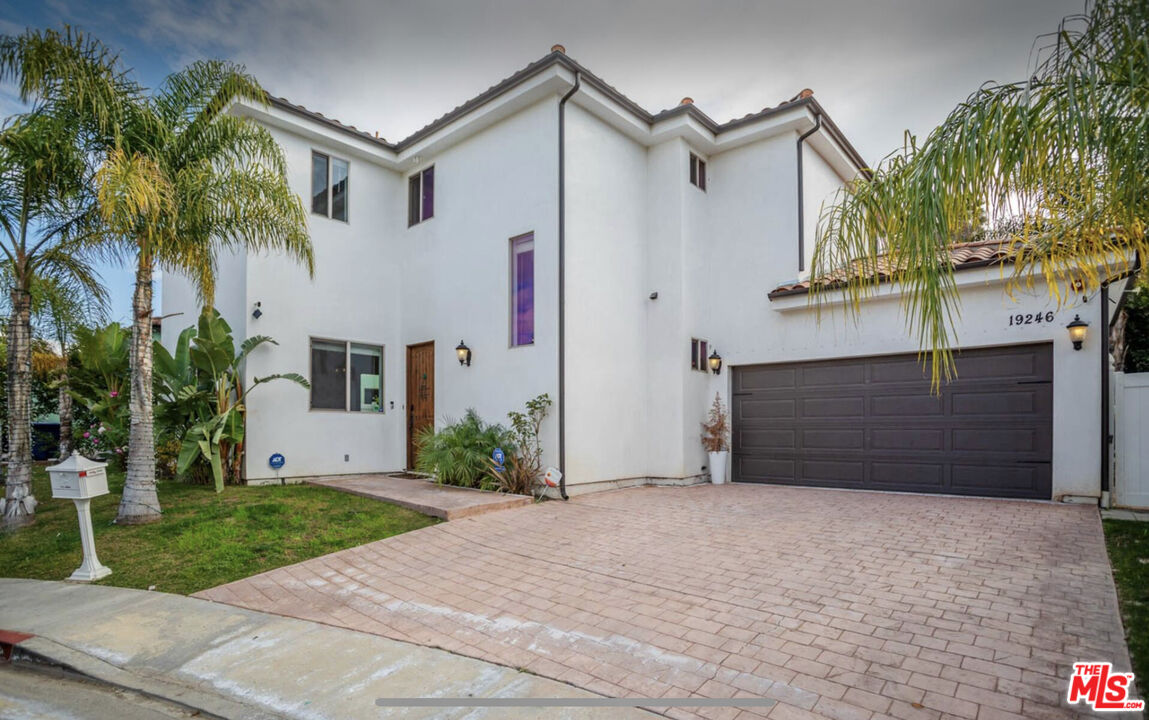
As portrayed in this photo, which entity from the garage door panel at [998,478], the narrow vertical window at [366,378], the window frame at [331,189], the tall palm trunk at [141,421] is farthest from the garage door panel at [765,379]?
the tall palm trunk at [141,421]

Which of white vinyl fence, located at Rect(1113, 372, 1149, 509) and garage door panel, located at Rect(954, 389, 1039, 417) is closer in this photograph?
white vinyl fence, located at Rect(1113, 372, 1149, 509)

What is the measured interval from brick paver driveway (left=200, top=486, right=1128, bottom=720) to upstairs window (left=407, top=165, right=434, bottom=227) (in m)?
6.76

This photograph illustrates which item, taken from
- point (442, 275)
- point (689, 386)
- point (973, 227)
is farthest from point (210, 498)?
point (973, 227)

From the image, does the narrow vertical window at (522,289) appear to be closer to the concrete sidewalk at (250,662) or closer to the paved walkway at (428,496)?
the paved walkway at (428,496)

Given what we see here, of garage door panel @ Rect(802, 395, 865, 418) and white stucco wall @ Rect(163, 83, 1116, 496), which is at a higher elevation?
white stucco wall @ Rect(163, 83, 1116, 496)

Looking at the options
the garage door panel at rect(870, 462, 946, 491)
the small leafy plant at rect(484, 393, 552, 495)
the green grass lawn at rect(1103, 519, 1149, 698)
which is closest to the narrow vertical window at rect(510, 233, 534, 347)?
the small leafy plant at rect(484, 393, 552, 495)

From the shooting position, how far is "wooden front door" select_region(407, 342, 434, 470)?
11.4 m

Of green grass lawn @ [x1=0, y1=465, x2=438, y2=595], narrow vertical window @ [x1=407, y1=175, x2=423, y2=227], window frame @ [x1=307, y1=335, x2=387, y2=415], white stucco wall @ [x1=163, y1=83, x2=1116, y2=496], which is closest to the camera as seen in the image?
green grass lawn @ [x1=0, y1=465, x2=438, y2=595]

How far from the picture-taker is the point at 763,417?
36.1ft

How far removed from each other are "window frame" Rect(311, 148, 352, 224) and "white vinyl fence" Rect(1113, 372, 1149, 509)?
490 inches

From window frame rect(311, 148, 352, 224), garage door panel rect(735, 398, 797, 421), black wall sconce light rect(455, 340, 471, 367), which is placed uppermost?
window frame rect(311, 148, 352, 224)

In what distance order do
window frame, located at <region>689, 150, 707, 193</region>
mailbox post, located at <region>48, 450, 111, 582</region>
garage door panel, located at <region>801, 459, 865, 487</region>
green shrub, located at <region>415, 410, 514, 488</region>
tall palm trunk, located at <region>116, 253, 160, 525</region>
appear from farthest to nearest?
window frame, located at <region>689, 150, 707, 193</region> → garage door panel, located at <region>801, 459, 865, 487</region> → green shrub, located at <region>415, 410, 514, 488</region> → tall palm trunk, located at <region>116, 253, 160, 525</region> → mailbox post, located at <region>48, 450, 111, 582</region>

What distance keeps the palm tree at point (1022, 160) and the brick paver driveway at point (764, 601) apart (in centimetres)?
182

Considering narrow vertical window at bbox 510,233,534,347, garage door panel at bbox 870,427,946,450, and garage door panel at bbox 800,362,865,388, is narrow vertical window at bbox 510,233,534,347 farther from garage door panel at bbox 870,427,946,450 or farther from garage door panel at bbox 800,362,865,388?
garage door panel at bbox 870,427,946,450
